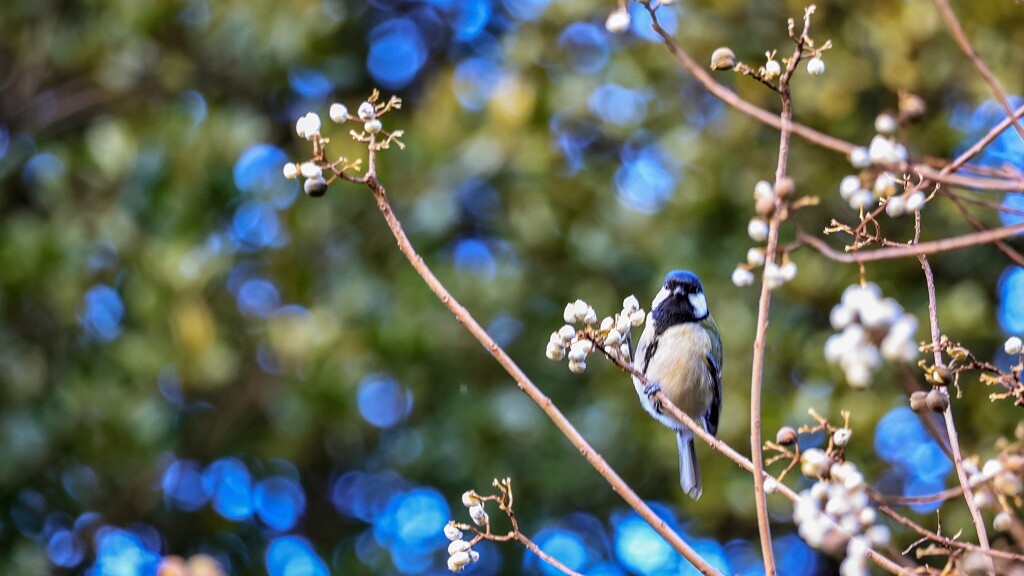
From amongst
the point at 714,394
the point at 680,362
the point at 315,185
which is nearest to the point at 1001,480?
the point at 315,185

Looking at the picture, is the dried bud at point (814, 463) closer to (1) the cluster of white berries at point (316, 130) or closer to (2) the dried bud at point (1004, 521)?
(2) the dried bud at point (1004, 521)

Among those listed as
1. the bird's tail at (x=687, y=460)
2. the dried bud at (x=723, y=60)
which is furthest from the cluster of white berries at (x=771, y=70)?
the bird's tail at (x=687, y=460)

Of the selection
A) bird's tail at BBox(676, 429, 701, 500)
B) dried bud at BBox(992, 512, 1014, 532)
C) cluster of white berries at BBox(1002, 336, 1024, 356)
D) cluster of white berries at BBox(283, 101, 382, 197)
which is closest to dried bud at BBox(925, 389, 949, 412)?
cluster of white berries at BBox(1002, 336, 1024, 356)

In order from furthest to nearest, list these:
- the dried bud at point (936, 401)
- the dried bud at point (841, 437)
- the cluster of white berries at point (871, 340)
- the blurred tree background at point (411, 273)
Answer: the blurred tree background at point (411, 273) < the dried bud at point (936, 401) < the dried bud at point (841, 437) < the cluster of white berries at point (871, 340)

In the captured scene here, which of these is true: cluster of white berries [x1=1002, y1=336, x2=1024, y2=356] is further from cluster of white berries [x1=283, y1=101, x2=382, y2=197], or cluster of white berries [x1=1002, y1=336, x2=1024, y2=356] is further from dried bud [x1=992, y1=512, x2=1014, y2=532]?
cluster of white berries [x1=283, y1=101, x2=382, y2=197]

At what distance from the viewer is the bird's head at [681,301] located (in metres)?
3.06

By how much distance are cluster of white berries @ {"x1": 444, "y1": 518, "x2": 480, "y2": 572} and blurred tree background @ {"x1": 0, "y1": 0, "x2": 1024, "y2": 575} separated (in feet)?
8.83

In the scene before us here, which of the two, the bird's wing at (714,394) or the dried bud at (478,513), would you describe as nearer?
the dried bud at (478,513)

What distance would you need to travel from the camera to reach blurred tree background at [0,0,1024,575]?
4230 millimetres

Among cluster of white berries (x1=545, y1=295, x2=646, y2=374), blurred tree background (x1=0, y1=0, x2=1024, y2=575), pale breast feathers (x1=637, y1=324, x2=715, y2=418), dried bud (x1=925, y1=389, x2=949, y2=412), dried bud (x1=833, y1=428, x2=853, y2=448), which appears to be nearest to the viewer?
dried bud (x1=833, y1=428, x2=853, y2=448)

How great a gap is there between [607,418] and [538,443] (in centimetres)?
62

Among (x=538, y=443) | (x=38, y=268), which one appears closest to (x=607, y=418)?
(x=538, y=443)

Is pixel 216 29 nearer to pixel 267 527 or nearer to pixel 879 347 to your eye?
pixel 267 527

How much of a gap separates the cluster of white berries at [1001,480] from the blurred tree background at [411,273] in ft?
9.72
